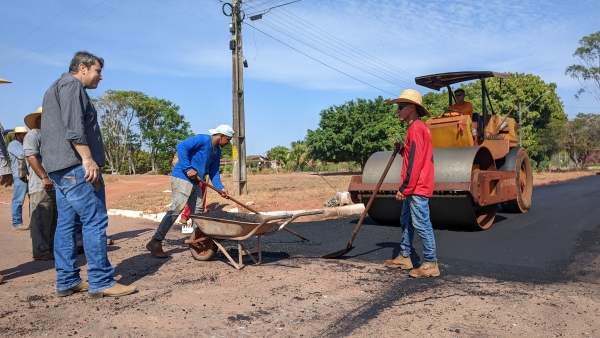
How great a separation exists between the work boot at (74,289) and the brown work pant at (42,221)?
1.88 m

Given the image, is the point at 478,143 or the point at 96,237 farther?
the point at 478,143

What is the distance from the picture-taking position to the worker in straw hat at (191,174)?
19.1 ft

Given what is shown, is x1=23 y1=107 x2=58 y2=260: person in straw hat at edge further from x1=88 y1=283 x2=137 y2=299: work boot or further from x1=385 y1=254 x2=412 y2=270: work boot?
x1=385 y1=254 x2=412 y2=270: work boot

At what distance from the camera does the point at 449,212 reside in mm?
7000

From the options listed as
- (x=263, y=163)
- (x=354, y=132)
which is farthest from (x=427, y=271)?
(x=263, y=163)

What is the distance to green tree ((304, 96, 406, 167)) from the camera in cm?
3581

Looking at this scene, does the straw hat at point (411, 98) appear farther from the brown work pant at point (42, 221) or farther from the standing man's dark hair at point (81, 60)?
the brown work pant at point (42, 221)

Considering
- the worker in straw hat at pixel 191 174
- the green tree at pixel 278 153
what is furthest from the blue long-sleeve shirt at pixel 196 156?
the green tree at pixel 278 153

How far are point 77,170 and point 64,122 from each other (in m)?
0.38

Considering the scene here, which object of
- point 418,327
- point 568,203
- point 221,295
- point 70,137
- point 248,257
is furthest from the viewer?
point 568,203

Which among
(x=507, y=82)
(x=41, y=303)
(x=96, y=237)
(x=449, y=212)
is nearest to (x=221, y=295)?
(x=96, y=237)

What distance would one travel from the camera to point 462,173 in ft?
21.8

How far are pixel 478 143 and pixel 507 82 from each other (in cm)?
3398

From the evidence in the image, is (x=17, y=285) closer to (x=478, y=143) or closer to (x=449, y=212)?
(x=449, y=212)
